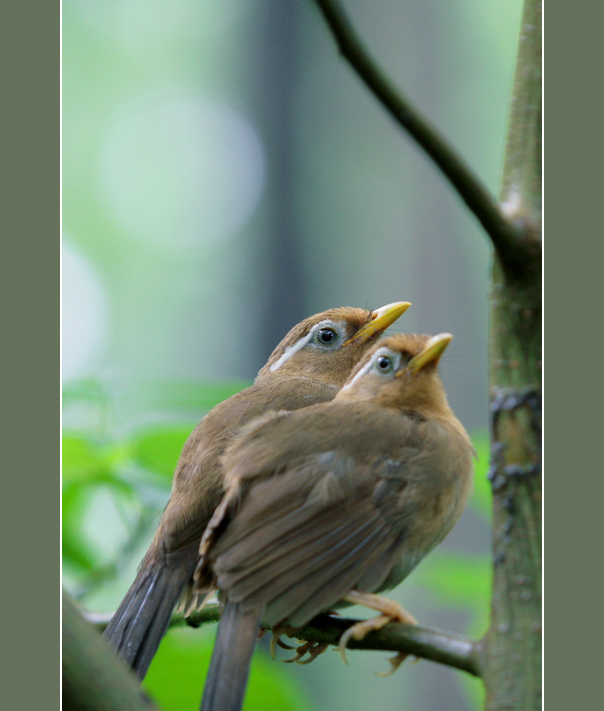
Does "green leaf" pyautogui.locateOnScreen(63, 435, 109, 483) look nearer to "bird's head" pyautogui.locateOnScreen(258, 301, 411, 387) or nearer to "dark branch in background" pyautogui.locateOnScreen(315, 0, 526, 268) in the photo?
"bird's head" pyautogui.locateOnScreen(258, 301, 411, 387)

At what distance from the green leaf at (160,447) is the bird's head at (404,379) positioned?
44 cm

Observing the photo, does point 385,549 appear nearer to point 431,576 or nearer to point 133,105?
point 431,576

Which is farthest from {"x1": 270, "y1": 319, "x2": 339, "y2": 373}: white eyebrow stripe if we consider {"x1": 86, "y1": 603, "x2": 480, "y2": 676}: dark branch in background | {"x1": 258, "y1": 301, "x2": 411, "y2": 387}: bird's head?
{"x1": 86, "y1": 603, "x2": 480, "y2": 676}: dark branch in background

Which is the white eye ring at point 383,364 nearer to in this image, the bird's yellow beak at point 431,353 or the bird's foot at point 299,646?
the bird's yellow beak at point 431,353

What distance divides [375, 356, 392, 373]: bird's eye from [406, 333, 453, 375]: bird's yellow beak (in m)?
0.04

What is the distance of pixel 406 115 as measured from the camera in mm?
1436

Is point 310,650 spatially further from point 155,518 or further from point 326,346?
point 326,346

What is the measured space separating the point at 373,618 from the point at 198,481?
0.51 metres

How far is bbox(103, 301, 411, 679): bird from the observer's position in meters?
1.75

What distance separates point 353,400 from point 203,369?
0.66 metres

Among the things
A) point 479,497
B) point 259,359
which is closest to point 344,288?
point 259,359

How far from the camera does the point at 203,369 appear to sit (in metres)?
2.44

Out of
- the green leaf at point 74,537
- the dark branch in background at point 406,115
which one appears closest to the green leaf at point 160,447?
the green leaf at point 74,537

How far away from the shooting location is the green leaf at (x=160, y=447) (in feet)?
6.65
